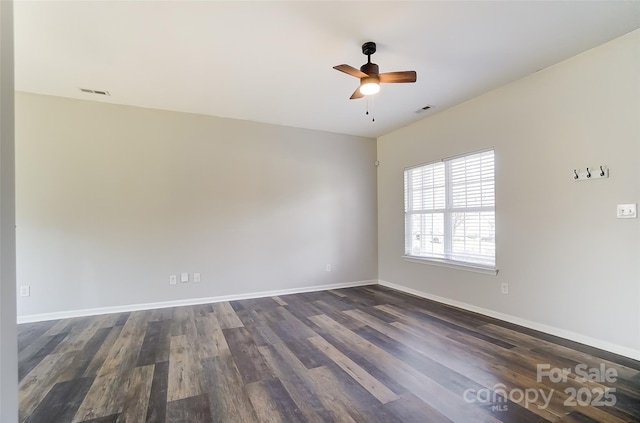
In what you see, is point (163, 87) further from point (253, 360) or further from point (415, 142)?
point (415, 142)

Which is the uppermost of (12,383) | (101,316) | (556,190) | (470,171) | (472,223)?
(470,171)

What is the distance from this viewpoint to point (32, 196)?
3.56 meters

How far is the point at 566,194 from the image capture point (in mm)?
2885

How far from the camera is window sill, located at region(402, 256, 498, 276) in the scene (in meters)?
3.56

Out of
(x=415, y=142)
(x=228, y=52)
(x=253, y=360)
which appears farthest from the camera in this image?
(x=415, y=142)

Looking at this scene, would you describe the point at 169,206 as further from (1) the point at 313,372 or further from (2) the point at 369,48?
(2) the point at 369,48

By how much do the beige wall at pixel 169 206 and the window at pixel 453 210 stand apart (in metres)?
1.09

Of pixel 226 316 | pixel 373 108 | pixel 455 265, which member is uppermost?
pixel 373 108

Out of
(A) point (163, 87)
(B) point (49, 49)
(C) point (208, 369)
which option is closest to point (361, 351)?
(C) point (208, 369)

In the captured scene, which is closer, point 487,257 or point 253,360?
point 253,360

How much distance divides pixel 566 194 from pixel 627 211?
475 millimetres

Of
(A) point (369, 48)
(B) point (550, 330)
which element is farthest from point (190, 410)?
(B) point (550, 330)

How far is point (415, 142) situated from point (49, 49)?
4.57 m

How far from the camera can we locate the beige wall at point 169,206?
3.61 meters
